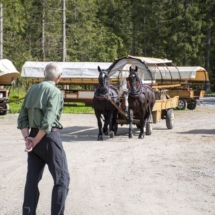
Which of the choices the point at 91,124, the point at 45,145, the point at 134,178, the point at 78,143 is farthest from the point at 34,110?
the point at 91,124

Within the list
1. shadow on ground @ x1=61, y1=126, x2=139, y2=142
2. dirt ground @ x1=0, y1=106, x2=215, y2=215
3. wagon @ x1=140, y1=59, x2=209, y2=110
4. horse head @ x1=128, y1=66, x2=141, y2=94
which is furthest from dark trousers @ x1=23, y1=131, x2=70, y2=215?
wagon @ x1=140, y1=59, x2=209, y2=110

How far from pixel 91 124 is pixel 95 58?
38591 millimetres

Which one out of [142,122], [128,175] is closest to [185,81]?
[142,122]

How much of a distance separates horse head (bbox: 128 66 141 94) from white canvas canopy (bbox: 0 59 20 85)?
36.5 feet

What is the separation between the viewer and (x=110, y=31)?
67.2 metres

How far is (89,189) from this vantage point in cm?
843

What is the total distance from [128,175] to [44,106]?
3981 mm

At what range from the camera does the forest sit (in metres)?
46.8

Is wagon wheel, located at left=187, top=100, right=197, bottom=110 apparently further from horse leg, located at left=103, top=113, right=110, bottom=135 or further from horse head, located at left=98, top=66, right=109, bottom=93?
horse head, located at left=98, top=66, right=109, bottom=93

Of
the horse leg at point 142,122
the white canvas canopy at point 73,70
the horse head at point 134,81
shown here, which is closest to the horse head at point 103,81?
the horse head at point 134,81

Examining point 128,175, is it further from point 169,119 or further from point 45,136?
point 169,119

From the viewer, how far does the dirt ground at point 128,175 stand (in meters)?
7.39

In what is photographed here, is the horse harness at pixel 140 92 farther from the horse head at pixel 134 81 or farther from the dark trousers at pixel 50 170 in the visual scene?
the dark trousers at pixel 50 170

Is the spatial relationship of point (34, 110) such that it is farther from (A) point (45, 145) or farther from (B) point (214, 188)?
(B) point (214, 188)
